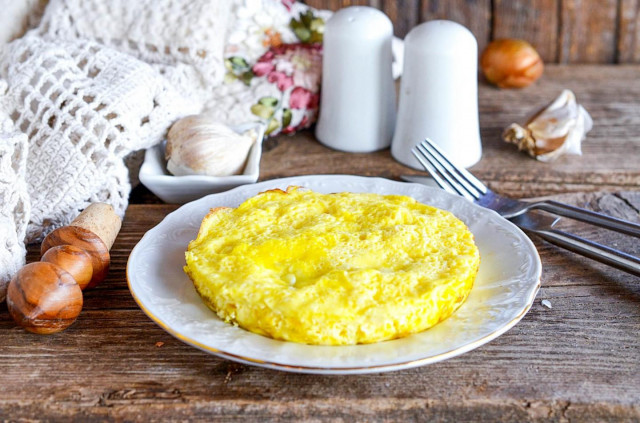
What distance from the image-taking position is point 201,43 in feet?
3.97

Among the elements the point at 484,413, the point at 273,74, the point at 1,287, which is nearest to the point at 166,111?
the point at 273,74

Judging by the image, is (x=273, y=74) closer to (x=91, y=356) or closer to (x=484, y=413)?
(x=91, y=356)

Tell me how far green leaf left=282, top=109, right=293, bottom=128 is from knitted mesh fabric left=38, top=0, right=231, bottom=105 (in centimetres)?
17

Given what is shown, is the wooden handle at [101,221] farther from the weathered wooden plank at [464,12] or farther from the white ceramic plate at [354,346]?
the weathered wooden plank at [464,12]

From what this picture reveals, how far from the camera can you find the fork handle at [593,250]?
2.79 feet

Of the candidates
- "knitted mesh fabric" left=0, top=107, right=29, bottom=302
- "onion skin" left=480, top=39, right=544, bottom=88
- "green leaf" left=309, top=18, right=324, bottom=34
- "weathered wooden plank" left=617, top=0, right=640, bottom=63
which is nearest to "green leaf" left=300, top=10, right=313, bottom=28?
"green leaf" left=309, top=18, right=324, bottom=34

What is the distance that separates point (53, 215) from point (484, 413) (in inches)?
26.2

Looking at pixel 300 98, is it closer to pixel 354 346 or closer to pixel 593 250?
pixel 593 250

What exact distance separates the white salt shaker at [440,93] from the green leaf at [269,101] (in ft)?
0.83

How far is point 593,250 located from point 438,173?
0.98 feet

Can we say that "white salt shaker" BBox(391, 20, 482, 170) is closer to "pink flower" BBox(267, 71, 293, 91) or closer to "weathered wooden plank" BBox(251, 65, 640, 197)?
"weathered wooden plank" BBox(251, 65, 640, 197)

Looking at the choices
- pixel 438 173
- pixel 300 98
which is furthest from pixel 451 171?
pixel 300 98

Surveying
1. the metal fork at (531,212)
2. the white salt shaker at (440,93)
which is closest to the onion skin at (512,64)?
the white salt shaker at (440,93)

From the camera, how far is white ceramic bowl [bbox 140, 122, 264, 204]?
→ 41.2 inches
